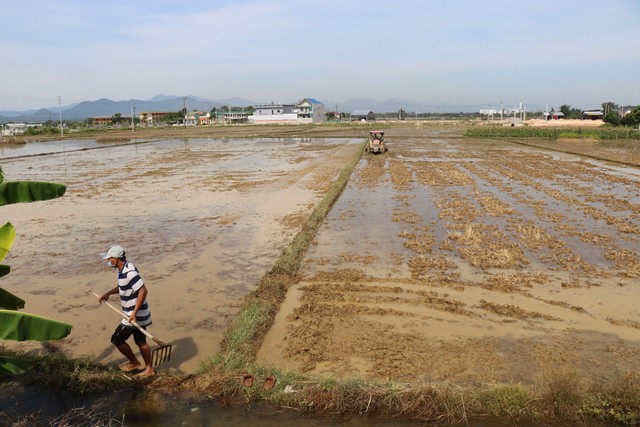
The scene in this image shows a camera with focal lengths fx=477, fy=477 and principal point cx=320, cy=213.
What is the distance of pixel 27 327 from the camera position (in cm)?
332

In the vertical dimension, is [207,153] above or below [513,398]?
above

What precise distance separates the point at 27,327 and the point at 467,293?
5254 mm

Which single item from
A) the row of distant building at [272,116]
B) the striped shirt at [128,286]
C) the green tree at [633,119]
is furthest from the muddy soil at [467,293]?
the row of distant building at [272,116]

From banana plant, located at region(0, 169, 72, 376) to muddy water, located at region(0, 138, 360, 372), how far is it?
158cm

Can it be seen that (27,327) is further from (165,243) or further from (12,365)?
(165,243)

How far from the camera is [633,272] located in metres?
7.25

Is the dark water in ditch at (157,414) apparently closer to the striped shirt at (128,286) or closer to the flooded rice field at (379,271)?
the flooded rice field at (379,271)

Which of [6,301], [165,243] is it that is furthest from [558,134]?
[6,301]

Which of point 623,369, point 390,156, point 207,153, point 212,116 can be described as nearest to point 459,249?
point 623,369

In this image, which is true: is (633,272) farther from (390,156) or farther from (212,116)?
(212,116)

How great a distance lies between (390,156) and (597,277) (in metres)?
20.2

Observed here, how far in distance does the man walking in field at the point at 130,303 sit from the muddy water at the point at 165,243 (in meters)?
0.44

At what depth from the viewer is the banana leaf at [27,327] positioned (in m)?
3.27

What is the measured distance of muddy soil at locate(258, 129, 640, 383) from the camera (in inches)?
191
